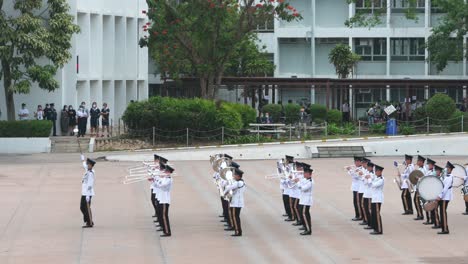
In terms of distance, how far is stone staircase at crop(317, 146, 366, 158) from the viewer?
163 feet

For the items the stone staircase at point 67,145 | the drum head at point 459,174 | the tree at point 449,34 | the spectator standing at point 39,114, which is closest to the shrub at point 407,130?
the tree at point 449,34

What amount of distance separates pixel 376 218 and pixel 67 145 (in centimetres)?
2716

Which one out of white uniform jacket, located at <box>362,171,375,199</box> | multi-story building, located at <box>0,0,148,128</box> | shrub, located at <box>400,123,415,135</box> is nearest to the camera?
white uniform jacket, located at <box>362,171,375,199</box>

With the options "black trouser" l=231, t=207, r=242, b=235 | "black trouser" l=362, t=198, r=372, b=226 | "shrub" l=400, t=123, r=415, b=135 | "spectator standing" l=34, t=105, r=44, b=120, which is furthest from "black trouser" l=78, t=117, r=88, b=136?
"black trouser" l=231, t=207, r=242, b=235

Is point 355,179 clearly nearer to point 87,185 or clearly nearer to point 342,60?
point 87,185

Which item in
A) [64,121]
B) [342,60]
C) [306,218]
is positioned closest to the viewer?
[306,218]

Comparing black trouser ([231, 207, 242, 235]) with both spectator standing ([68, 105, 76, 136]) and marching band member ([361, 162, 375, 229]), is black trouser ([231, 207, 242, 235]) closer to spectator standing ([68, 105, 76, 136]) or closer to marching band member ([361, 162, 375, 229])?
marching band member ([361, 162, 375, 229])

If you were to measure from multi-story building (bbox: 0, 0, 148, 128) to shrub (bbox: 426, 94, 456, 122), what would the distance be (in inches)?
694

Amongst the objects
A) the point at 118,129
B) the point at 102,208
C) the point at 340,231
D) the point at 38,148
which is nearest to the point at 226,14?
the point at 118,129

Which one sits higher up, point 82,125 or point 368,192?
Result: point 82,125

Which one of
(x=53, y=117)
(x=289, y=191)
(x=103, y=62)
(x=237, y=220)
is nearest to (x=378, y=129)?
(x=53, y=117)

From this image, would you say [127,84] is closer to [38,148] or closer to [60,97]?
[60,97]

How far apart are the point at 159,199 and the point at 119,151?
24.3m

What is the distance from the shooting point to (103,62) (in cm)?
6322
